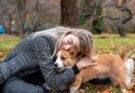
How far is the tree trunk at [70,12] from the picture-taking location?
12.4 meters

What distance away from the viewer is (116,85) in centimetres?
630

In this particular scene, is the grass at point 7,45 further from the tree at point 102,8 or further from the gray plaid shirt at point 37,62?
the tree at point 102,8

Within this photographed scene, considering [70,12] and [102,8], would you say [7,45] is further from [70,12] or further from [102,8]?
[102,8]

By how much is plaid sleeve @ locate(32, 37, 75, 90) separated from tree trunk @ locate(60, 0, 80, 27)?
6.95 meters

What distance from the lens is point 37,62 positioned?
543 centimetres

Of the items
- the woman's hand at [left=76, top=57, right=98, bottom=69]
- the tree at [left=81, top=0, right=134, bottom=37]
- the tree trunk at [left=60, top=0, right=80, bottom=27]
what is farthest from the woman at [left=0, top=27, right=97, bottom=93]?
the tree at [left=81, top=0, right=134, bottom=37]

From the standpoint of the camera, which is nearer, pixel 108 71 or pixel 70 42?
pixel 70 42

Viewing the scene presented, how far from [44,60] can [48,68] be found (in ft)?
0.33

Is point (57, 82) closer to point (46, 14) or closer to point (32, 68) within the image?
point (32, 68)

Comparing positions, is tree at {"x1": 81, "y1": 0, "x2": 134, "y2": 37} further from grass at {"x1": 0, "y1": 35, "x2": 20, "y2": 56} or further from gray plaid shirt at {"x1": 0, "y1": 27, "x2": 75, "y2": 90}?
gray plaid shirt at {"x1": 0, "y1": 27, "x2": 75, "y2": 90}

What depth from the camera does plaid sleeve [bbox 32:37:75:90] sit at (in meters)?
5.26

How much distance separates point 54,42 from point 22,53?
424 millimetres

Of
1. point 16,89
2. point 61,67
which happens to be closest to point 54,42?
point 61,67

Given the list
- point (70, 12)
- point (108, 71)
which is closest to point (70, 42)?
point (108, 71)
